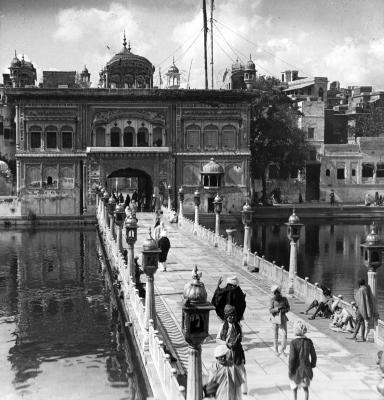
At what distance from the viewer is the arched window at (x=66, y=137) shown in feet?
161

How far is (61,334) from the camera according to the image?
61.3ft

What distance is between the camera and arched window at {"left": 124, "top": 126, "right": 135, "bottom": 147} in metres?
49.8

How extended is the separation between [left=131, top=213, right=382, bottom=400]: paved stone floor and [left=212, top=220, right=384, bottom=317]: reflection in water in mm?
5278

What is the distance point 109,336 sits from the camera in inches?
725

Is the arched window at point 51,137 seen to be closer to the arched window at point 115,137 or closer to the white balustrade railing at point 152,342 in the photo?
the arched window at point 115,137

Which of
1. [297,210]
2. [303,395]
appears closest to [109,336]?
[303,395]

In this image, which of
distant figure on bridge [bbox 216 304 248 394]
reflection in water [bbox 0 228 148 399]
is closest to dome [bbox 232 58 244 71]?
reflection in water [bbox 0 228 148 399]

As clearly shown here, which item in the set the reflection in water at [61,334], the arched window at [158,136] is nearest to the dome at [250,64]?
the arched window at [158,136]

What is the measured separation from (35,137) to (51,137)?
3.81 feet

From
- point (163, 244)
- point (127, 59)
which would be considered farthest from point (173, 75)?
point (163, 244)

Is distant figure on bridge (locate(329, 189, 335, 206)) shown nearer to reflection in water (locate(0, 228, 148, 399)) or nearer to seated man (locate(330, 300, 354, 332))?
reflection in water (locate(0, 228, 148, 399))

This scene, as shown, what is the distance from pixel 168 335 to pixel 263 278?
23.9 ft

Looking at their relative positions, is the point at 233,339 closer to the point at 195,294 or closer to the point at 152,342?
the point at 195,294

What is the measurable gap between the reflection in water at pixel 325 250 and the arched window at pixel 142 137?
8.81 meters
